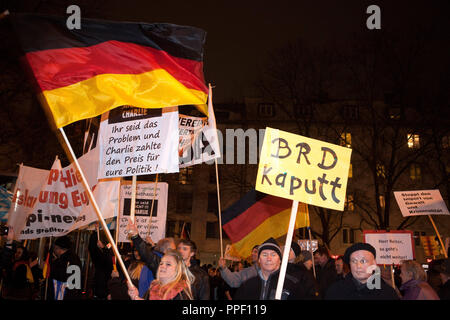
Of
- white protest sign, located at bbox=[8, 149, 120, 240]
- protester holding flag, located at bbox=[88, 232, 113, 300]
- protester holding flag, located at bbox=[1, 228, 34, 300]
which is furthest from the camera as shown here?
white protest sign, located at bbox=[8, 149, 120, 240]

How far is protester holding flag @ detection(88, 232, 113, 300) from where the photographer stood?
7.26m

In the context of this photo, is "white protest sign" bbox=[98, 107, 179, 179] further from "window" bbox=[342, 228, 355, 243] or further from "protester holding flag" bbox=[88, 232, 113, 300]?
"window" bbox=[342, 228, 355, 243]

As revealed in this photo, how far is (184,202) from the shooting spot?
41.3 metres

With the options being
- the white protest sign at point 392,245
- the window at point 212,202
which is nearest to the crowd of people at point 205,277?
the white protest sign at point 392,245

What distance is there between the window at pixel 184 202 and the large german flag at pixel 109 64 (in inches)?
1395

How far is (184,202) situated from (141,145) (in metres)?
35.6

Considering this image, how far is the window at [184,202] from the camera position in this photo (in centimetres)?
4088

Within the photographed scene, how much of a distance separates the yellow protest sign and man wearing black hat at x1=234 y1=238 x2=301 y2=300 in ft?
2.14

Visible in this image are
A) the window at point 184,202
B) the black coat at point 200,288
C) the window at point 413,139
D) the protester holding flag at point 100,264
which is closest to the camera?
the black coat at point 200,288

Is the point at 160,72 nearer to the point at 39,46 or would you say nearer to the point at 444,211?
the point at 39,46

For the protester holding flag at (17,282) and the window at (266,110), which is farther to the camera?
the window at (266,110)

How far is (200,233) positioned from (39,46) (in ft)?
117

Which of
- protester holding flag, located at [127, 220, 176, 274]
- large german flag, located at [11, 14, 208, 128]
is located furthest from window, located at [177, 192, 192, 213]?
protester holding flag, located at [127, 220, 176, 274]

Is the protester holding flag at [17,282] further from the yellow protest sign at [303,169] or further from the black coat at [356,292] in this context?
the black coat at [356,292]
